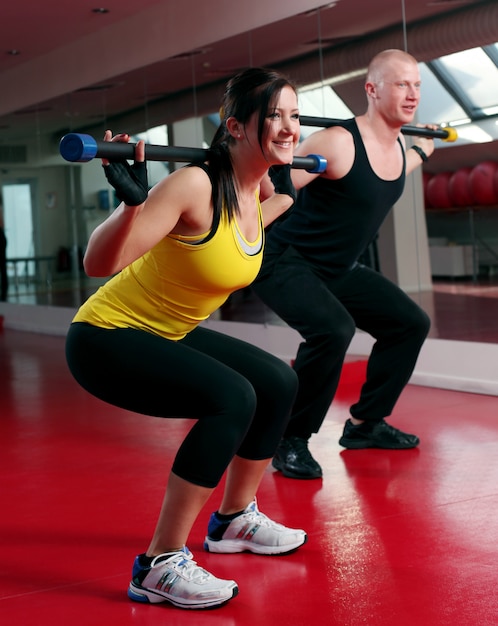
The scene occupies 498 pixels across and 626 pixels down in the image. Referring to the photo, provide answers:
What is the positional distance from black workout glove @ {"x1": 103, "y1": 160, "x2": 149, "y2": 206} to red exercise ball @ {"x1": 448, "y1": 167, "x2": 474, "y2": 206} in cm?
340

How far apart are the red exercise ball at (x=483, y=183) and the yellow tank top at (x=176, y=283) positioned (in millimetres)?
2921

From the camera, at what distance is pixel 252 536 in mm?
2496

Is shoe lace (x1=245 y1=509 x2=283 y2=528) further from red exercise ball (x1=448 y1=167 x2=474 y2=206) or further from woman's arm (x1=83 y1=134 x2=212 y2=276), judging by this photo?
red exercise ball (x1=448 y1=167 x2=474 y2=206)

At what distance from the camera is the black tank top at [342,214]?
3.33 metres

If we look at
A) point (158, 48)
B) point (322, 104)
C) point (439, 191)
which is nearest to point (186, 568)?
point (439, 191)

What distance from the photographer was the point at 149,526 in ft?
9.05

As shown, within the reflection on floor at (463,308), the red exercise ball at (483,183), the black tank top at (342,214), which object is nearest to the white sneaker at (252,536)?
the black tank top at (342,214)

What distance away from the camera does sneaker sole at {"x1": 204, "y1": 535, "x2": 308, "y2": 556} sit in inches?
97.5

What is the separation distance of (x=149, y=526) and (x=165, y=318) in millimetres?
782

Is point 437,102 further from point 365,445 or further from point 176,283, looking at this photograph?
point 176,283

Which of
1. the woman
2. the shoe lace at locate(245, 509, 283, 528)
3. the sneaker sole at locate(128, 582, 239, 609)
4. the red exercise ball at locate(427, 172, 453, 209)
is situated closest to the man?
the shoe lace at locate(245, 509, 283, 528)

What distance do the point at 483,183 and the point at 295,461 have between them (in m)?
2.37

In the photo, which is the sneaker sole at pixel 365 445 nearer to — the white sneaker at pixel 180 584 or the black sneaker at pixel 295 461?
the black sneaker at pixel 295 461

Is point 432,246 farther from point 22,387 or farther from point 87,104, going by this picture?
point 87,104
